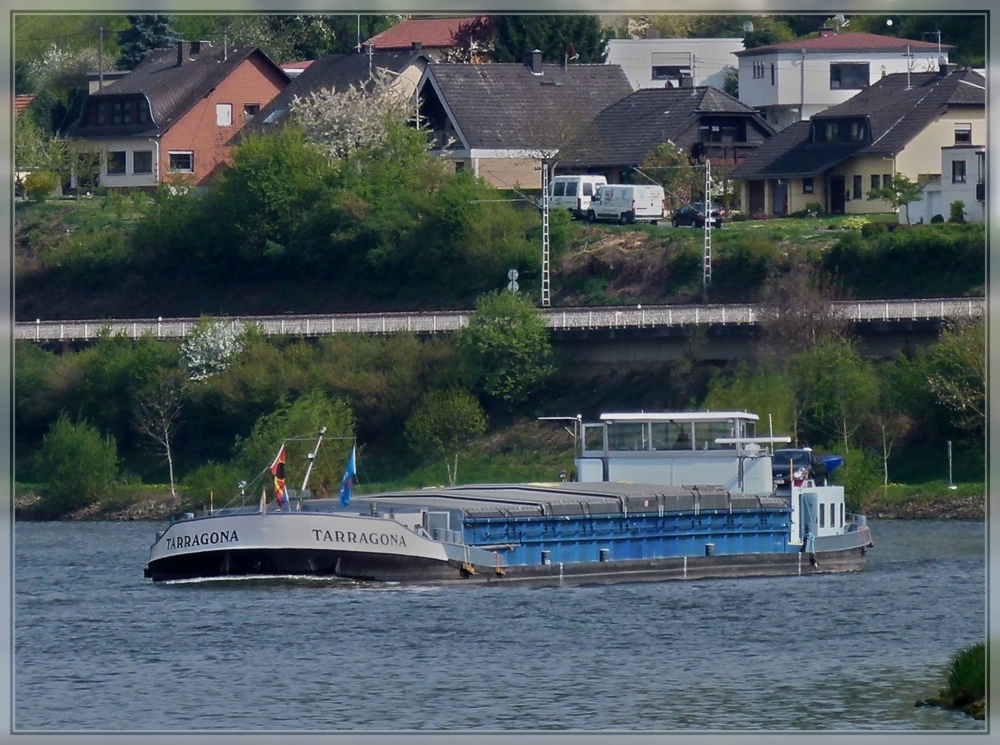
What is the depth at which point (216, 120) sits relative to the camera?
84312mm

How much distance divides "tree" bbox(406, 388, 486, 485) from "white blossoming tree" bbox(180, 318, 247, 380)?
6.48 meters

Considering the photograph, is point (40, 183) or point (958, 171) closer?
point (958, 171)

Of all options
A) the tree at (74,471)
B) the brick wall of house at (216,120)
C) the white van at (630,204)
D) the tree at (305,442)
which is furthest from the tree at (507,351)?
the brick wall of house at (216,120)

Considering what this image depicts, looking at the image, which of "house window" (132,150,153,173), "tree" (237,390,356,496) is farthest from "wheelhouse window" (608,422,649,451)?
"house window" (132,150,153,173)

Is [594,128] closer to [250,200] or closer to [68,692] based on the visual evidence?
[250,200]

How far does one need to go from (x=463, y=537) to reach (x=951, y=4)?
25.6 m

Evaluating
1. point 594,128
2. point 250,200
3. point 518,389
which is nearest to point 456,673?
point 518,389

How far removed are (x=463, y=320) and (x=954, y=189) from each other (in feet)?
55.6

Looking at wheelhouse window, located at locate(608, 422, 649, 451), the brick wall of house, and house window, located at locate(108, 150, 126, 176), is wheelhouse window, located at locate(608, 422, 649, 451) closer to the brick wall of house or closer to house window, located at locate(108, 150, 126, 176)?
the brick wall of house

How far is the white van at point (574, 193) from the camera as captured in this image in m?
73.3

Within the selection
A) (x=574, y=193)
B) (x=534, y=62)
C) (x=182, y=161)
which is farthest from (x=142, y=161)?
(x=574, y=193)

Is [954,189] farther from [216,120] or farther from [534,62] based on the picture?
[216,120]

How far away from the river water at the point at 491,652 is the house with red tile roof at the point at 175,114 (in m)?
46.0

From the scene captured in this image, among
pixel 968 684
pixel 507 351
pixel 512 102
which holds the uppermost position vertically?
pixel 512 102
